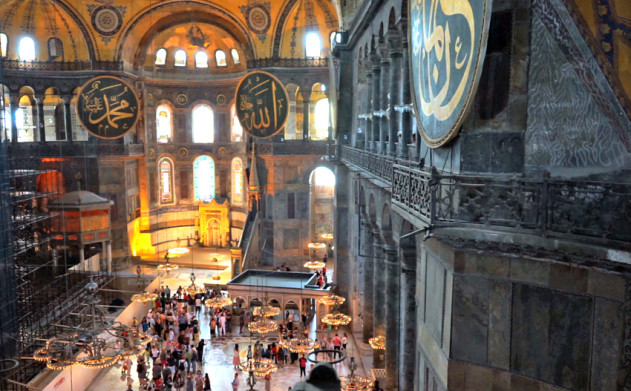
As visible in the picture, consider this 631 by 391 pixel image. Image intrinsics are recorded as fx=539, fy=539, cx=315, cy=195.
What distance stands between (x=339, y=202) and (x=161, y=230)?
10940mm

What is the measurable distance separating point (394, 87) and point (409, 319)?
3802 millimetres

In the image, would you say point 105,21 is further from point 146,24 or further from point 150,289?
point 150,289

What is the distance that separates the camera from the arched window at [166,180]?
24453mm

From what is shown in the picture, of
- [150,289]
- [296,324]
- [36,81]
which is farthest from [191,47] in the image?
[296,324]

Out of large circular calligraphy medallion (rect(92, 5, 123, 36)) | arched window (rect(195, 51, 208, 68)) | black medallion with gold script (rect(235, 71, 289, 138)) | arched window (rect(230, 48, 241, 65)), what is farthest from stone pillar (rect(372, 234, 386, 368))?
arched window (rect(195, 51, 208, 68))

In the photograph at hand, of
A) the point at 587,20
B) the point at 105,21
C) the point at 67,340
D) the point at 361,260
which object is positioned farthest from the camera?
the point at 105,21

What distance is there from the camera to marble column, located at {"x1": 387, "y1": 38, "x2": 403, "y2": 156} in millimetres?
8891

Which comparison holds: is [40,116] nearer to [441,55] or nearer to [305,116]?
[305,116]

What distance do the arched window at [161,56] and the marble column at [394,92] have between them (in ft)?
55.4

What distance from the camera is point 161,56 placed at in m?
23.6

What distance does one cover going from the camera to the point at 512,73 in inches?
174

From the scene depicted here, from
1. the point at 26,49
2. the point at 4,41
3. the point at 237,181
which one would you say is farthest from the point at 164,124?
the point at 4,41

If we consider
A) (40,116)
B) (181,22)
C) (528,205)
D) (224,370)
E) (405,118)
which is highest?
(181,22)

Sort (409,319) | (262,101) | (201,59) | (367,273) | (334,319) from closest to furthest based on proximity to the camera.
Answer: (409,319), (334,319), (262,101), (367,273), (201,59)
